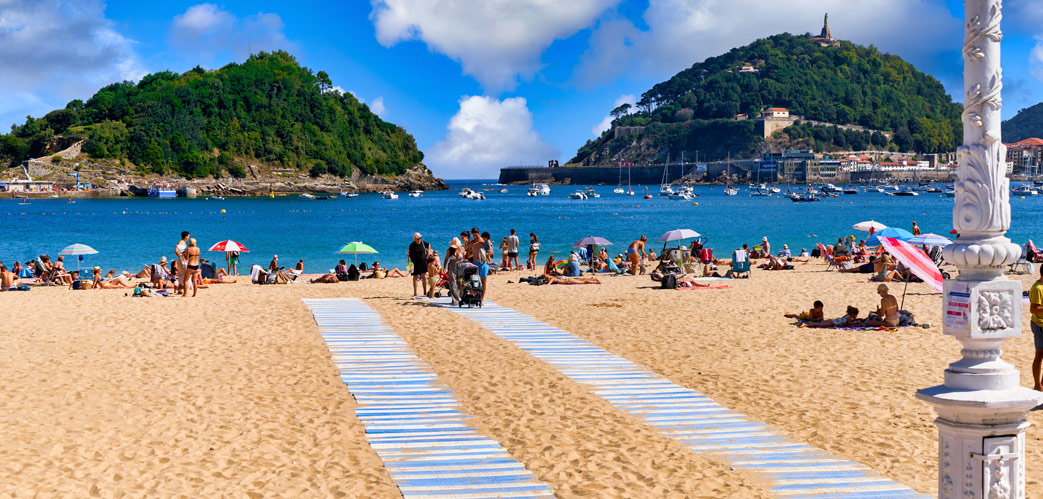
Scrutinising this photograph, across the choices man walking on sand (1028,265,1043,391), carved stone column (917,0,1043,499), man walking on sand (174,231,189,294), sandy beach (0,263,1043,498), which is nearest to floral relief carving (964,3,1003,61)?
carved stone column (917,0,1043,499)

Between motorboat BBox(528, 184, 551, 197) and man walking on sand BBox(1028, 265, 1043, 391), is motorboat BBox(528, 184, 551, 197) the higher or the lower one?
the higher one

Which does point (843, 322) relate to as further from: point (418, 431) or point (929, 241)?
point (418, 431)

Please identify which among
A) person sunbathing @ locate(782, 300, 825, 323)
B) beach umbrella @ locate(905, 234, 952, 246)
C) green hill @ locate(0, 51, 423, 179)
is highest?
green hill @ locate(0, 51, 423, 179)

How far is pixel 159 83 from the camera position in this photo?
17662cm

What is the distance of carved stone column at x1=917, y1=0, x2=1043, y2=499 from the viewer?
4.20 meters

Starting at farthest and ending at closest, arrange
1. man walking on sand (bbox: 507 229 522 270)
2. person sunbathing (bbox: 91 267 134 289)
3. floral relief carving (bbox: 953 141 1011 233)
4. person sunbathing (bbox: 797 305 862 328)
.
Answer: man walking on sand (bbox: 507 229 522 270)
person sunbathing (bbox: 91 267 134 289)
person sunbathing (bbox: 797 305 862 328)
floral relief carving (bbox: 953 141 1011 233)

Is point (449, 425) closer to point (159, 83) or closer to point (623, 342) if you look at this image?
point (623, 342)

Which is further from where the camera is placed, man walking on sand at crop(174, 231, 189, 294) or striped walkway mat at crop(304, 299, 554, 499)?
man walking on sand at crop(174, 231, 189, 294)

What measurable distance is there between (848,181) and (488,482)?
20000cm

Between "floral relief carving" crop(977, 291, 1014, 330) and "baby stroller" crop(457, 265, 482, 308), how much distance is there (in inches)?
495

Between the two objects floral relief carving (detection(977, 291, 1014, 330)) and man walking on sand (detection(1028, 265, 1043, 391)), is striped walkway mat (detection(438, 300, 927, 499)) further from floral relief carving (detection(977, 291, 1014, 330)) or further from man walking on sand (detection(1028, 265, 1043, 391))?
man walking on sand (detection(1028, 265, 1043, 391))

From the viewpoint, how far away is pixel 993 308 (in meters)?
4.21

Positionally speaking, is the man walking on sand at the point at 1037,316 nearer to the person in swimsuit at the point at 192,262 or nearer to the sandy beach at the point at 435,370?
the sandy beach at the point at 435,370

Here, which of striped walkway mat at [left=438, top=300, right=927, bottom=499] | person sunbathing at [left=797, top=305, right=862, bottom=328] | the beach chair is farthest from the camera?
the beach chair
